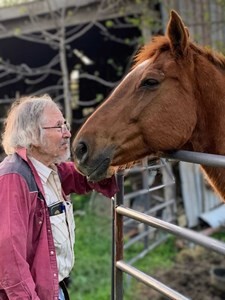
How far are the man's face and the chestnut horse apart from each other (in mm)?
83

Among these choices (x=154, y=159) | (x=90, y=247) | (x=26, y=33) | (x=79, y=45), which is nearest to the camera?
(x=154, y=159)

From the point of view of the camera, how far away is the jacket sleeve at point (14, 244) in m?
1.78

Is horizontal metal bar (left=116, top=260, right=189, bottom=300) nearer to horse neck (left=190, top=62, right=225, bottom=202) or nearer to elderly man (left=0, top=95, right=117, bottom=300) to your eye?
elderly man (left=0, top=95, right=117, bottom=300)

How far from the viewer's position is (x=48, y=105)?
211cm

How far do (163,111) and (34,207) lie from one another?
0.67 metres

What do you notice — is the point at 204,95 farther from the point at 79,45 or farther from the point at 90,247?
the point at 79,45

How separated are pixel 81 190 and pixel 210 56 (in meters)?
0.86

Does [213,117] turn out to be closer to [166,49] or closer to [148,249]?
[166,49]

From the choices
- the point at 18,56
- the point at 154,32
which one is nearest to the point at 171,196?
the point at 154,32

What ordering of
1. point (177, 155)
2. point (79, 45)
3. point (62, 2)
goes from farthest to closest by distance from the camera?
point (79, 45), point (62, 2), point (177, 155)

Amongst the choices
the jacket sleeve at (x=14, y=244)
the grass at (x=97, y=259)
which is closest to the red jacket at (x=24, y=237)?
the jacket sleeve at (x=14, y=244)

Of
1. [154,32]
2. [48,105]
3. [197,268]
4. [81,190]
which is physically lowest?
[197,268]

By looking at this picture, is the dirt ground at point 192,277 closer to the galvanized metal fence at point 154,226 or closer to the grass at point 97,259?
the grass at point 97,259

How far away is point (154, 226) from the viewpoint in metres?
2.08
